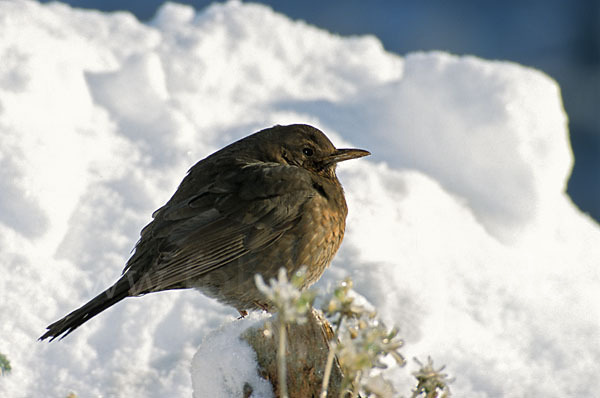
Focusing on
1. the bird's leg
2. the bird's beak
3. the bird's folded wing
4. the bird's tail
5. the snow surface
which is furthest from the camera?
the snow surface

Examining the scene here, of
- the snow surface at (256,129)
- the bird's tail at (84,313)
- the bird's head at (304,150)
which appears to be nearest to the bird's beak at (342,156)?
the bird's head at (304,150)

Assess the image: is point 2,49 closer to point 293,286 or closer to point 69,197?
point 69,197

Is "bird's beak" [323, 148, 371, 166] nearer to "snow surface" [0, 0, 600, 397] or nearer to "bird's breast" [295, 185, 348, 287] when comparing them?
"bird's breast" [295, 185, 348, 287]

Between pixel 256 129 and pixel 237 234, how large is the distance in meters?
1.96

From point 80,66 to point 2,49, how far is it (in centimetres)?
54

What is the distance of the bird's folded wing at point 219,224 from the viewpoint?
3191 millimetres

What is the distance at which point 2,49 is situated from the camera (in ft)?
16.1

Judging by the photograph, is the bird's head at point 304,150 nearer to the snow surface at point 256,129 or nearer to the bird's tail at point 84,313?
the snow surface at point 256,129

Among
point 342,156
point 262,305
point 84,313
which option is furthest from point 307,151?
point 84,313

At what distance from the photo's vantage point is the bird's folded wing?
3.19 m

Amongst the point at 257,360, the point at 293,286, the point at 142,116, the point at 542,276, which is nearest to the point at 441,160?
the point at 542,276

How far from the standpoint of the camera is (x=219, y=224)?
329 centimetres

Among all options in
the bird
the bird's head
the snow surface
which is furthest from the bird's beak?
the snow surface

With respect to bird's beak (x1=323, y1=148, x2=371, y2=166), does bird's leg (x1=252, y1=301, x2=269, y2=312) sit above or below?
below
